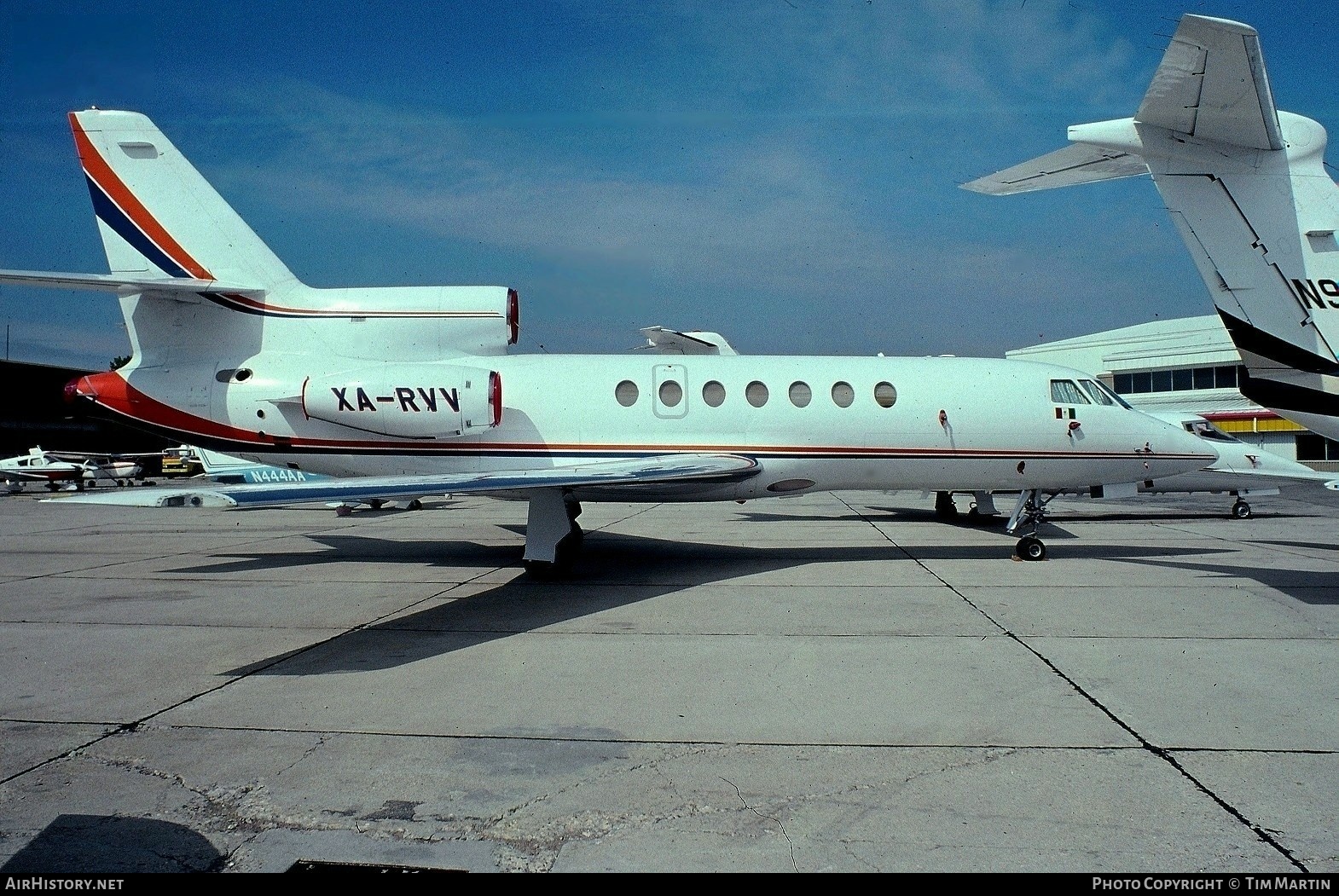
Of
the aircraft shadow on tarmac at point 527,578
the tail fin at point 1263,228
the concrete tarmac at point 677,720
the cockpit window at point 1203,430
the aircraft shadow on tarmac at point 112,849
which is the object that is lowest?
the aircraft shadow on tarmac at point 527,578

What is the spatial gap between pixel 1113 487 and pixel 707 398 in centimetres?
601

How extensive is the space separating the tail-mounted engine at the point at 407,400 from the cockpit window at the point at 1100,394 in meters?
8.39

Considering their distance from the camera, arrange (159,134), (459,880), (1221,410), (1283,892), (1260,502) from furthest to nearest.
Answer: (1221,410)
(1260,502)
(159,134)
(459,880)
(1283,892)

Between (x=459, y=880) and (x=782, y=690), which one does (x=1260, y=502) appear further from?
(x=459, y=880)

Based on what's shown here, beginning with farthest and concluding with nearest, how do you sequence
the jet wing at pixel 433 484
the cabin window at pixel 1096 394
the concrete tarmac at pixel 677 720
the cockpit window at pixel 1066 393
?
the cabin window at pixel 1096 394 → the cockpit window at pixel 1066 393 → the jet wing at pixel 433 484 → the concrete tarmac at pixel 677 720

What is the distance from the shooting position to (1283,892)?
3152mm

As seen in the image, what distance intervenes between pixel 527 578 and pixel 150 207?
6994mm

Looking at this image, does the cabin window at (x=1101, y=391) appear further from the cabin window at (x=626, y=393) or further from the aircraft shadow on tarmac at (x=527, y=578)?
the cabin window at (x=626, y=393)

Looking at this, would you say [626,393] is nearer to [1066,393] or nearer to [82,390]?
[1066,393]

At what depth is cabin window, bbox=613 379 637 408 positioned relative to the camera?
1167 centimetres

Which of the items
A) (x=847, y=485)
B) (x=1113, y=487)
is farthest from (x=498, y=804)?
(x=1113, y=487)

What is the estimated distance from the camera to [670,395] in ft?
38.4

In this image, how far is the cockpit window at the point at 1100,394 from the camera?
12.5m

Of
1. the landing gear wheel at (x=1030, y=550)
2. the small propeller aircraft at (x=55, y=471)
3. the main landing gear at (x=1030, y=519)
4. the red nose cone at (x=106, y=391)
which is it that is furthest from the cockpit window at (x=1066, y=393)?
the small propeller aircraft at (x=55, y=471)
